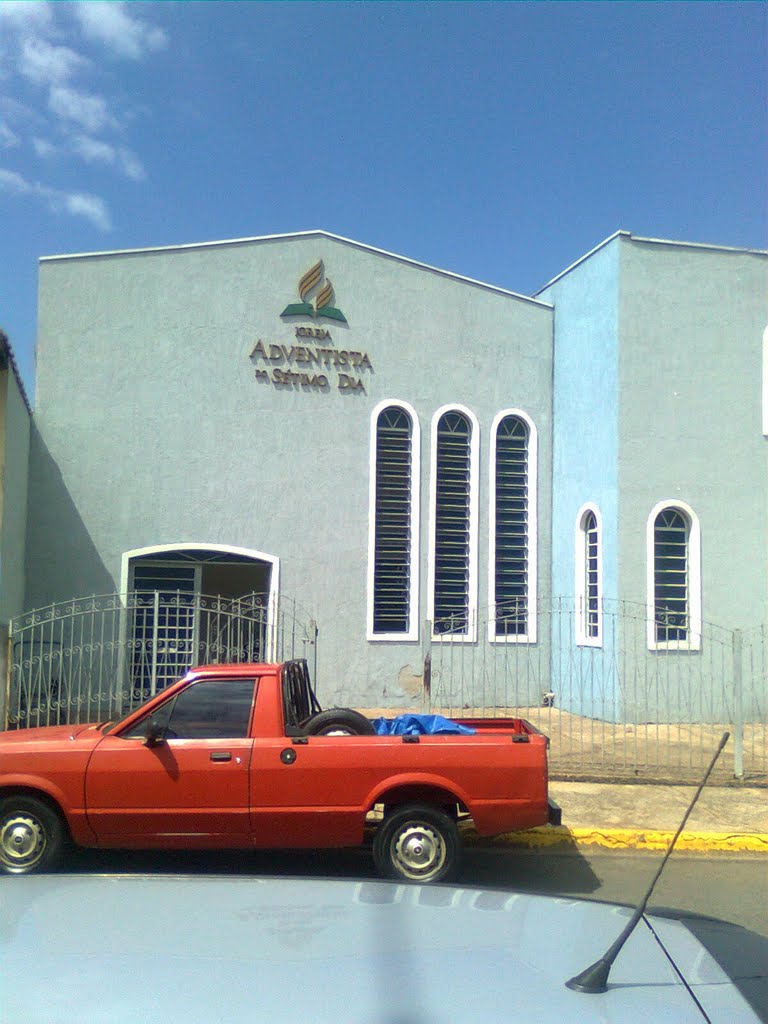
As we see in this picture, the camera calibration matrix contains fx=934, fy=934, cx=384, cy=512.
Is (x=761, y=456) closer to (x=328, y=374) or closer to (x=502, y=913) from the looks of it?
(x=328, y=374)

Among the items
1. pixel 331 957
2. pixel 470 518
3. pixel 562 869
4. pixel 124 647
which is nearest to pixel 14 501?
pixel 124 647

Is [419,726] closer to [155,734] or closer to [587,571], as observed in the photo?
[155,734]

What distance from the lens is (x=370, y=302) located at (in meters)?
15.0

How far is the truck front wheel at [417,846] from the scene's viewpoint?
6477 millimetres

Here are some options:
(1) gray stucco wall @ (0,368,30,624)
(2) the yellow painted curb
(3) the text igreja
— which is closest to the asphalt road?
(2) the yellow painted curb

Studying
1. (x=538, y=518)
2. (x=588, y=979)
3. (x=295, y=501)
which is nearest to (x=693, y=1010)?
(x=588, y=979)

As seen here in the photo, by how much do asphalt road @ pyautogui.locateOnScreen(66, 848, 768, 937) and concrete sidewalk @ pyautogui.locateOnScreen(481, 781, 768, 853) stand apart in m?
0.13

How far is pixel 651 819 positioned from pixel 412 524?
7.00m

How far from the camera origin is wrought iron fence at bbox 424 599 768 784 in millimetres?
12049

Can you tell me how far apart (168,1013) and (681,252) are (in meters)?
14.3

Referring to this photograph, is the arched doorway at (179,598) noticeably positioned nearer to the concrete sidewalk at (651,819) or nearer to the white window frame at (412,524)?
the white window frame at (412,524)

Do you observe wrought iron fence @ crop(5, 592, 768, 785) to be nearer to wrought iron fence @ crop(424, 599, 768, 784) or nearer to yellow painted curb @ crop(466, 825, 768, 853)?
wrought iron fence @ crop(424, 599, 768, 784)

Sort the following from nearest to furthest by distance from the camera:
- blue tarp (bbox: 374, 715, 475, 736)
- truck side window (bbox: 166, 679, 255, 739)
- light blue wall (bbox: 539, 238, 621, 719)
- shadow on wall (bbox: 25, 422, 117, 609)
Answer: truck side window (bbox: 166, 679, 255, 739) < blue tarp (bbox: 374, 715, 475, 736) < shadow on wall (bbox: 25, 422, 117, 609) < light blue wall (bbox: 539, 238, 621, 719)

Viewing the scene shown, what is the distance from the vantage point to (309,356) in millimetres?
14648
